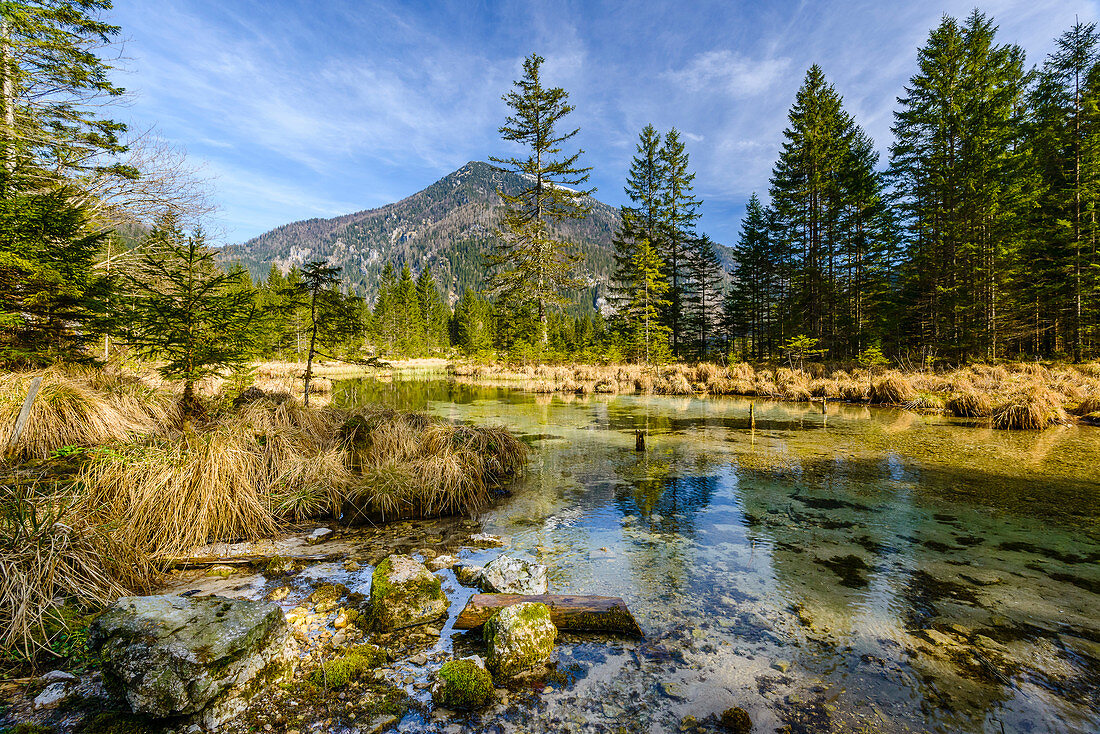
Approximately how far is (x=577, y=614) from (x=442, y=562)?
70.7 inches

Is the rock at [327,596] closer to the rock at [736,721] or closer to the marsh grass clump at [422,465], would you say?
the marsh grass clump at [422,465]

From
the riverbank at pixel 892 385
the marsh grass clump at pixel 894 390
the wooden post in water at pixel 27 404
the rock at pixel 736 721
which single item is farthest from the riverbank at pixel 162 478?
the marsh grass clump at pixel 894 390

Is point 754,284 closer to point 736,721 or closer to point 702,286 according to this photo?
point 702,286

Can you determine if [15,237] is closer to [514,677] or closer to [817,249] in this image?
[514,677]

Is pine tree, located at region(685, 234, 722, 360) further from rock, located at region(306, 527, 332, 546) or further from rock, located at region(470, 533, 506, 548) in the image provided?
rock, located at region(306, 527, 332, 546)

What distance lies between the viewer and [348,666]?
269 centimetres

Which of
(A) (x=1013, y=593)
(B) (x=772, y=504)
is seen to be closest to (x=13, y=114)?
(B) (x=772, y=504)

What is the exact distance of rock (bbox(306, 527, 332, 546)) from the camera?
5086mm

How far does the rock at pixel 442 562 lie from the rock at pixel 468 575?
0.65 feet

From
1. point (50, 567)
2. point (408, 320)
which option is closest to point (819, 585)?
point (50, 567)

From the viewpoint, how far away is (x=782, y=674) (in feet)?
9.08

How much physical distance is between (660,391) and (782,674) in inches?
794

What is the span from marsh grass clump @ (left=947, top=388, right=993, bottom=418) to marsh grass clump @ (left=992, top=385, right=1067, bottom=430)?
3.12ft

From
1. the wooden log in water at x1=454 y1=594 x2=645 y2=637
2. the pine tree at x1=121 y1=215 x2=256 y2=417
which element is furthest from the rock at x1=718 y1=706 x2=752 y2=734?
the pine tree at x1=121 y1=215 x2=256 y2=417
